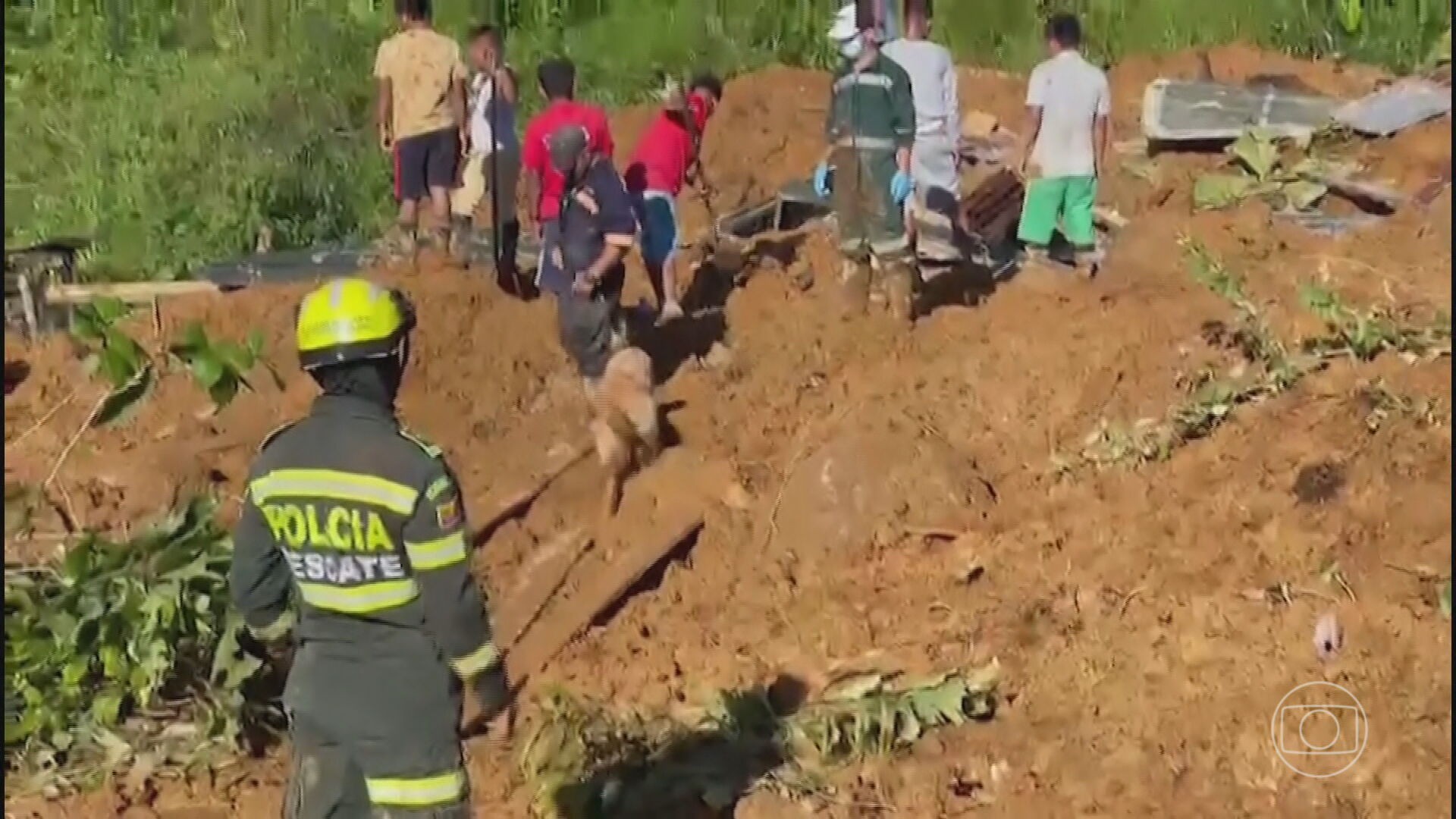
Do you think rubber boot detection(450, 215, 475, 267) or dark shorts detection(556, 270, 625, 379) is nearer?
dark shorts detection(556, 270, 625, 379)

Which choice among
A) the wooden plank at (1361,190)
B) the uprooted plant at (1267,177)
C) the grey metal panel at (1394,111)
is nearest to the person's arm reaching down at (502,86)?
the uprooted plant at (1267,177)

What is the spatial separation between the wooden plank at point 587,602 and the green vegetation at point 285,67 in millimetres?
6849

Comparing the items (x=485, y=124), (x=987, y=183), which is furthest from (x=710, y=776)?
(x=987, y=183)

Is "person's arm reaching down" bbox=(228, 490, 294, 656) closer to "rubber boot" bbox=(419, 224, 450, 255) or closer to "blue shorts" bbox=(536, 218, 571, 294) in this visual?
"blue shorts" bbox=(536, 218, 571, 294)

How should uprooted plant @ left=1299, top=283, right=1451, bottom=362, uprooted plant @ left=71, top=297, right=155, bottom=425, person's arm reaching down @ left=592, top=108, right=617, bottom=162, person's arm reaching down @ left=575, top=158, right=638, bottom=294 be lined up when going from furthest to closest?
1. person's arm reaching down @ left=592, top=108, right=617, bottom=162
2. person's arm reaching down @ left=575, top=158, right=638, bottom=294
3. uprooted plant @ left=1299, top=283, right=1451, bottom=362
4. uprooted plant @ left=71, top=297, right=155, bottom=425

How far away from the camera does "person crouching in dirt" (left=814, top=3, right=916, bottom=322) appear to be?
34.3ft

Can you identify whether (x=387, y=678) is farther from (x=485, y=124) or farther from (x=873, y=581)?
(x=485, y=124)

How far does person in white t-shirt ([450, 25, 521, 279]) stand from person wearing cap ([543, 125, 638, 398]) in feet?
8.31

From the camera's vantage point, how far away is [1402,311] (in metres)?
9.09

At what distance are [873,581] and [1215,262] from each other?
2.72 m

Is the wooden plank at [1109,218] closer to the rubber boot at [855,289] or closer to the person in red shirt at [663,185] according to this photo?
the rubber boot at [855,289]

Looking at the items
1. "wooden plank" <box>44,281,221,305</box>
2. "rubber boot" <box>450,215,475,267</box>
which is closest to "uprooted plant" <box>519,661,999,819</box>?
"rubber boot" <box>450,215,475,267</box>

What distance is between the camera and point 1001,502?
352 inches

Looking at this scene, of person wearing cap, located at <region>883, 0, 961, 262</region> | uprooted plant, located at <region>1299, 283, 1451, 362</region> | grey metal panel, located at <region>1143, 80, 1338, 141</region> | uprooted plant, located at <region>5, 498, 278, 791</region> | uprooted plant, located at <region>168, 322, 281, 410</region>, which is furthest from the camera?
grey metal panel, located at <region>1143, 80, 1338, 141</region>
